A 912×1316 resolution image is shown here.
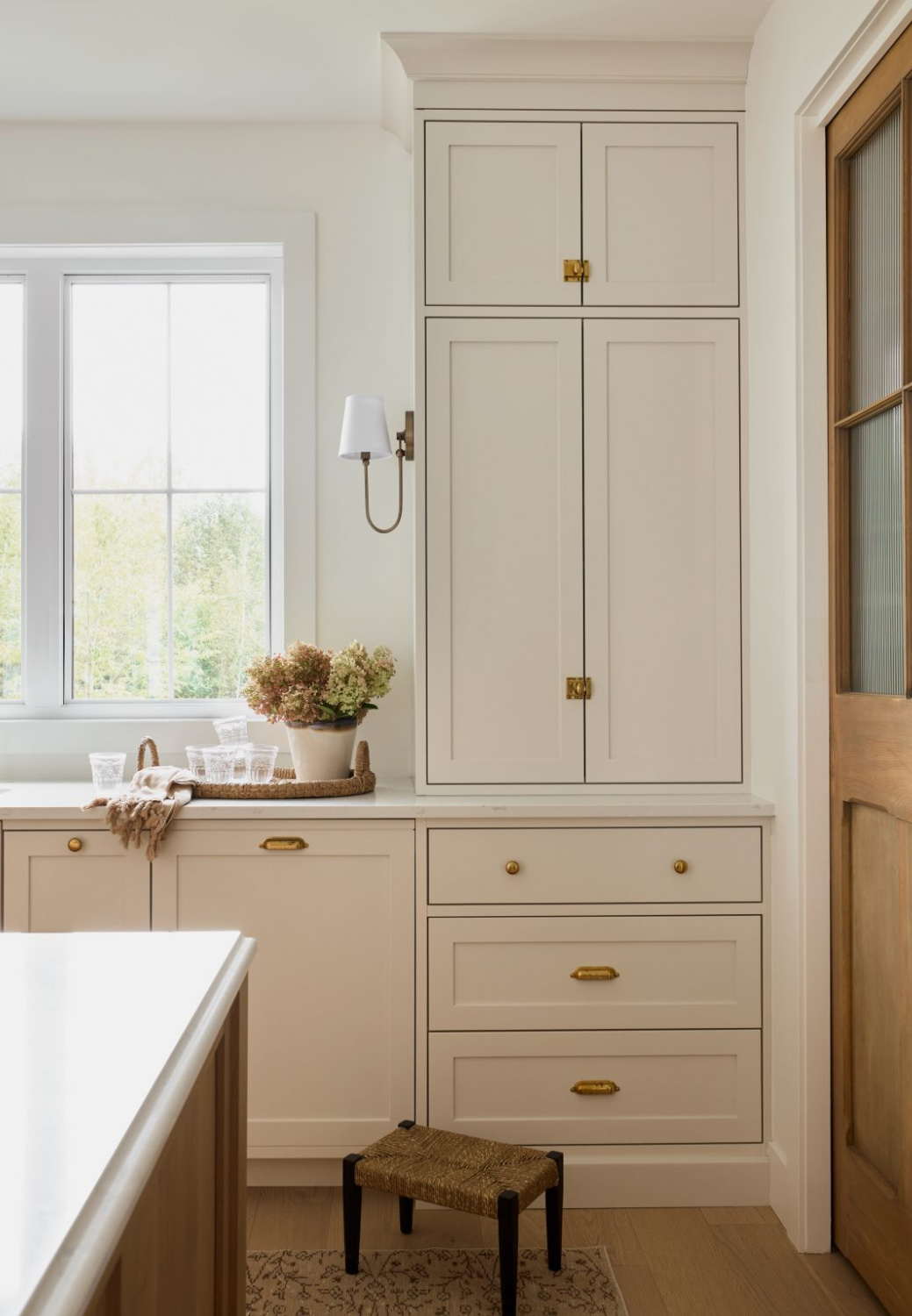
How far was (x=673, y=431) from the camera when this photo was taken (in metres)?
2.53

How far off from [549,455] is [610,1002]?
4.26 feet

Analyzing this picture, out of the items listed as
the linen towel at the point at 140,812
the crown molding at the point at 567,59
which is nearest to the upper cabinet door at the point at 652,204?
the crown molding at the point at 567,59

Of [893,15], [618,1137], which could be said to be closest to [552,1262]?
[618,1137]

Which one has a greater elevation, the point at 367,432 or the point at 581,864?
the point at 367,432

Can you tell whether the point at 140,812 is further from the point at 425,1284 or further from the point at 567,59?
the point at 567,59

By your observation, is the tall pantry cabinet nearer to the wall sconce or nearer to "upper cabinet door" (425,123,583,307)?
"upper cabinet door" (425,123,583,307)

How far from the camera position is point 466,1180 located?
Result: 1943 millimetres

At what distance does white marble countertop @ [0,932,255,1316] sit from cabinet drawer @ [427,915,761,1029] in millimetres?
1119

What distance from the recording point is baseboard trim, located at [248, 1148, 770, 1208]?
2.34 metres

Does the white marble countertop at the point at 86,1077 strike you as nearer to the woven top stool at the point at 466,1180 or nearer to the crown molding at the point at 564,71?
the woven top stool at the point at 466,1180

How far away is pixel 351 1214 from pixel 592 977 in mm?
707

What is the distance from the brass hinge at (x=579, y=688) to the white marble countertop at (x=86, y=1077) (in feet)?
4.34

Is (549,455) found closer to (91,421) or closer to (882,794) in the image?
(882,794)

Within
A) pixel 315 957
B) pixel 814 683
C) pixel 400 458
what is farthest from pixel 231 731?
pixel 814 683
